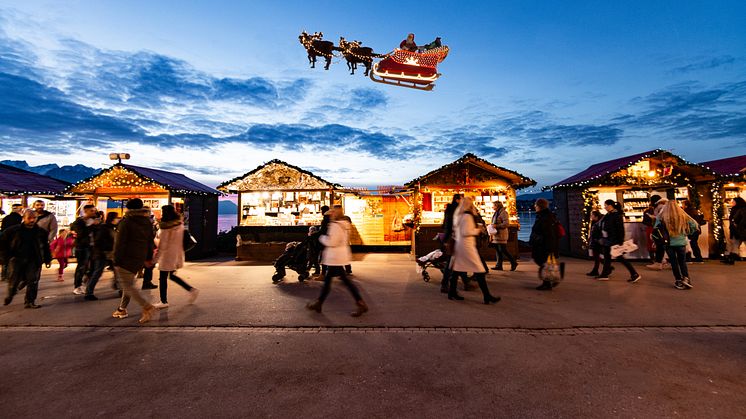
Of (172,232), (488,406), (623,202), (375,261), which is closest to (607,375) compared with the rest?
(488,406)

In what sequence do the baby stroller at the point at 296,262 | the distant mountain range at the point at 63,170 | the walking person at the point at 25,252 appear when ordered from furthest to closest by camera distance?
the distant mountain range at the point at 63,170
the baby stroller at the point at 296,262
the walking person at the point at 25,252

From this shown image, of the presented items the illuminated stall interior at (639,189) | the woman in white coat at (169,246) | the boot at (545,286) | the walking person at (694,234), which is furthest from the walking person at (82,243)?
the walking person at (694,234)

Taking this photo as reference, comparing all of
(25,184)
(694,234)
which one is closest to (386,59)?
(694,234)

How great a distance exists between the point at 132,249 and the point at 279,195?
840 centimetres

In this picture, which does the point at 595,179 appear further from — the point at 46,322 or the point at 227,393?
the point at 46,322

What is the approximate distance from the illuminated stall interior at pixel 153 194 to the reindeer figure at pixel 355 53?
776 centimetres

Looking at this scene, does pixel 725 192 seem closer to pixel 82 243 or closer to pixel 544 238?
pixel 544 238

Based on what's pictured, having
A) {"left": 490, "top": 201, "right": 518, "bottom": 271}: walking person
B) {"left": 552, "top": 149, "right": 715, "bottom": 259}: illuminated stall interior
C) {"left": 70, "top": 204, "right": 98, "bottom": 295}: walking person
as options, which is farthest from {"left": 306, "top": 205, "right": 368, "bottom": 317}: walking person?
{"left": 552, "top": 149, "right": 715, "bottom": 259}: illuminated stall interior

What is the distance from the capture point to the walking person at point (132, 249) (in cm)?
489

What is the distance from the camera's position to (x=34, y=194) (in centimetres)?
1227

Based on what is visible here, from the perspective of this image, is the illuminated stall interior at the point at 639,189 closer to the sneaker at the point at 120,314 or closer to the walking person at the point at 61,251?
the sneaker at the point at 120,314

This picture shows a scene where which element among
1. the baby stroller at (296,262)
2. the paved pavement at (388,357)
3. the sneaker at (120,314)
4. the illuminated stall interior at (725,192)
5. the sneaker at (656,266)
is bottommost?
the paved pavement at (388,357)

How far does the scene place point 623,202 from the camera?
1220 centimetres

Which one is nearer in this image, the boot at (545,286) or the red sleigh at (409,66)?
the boot at (545,286)
